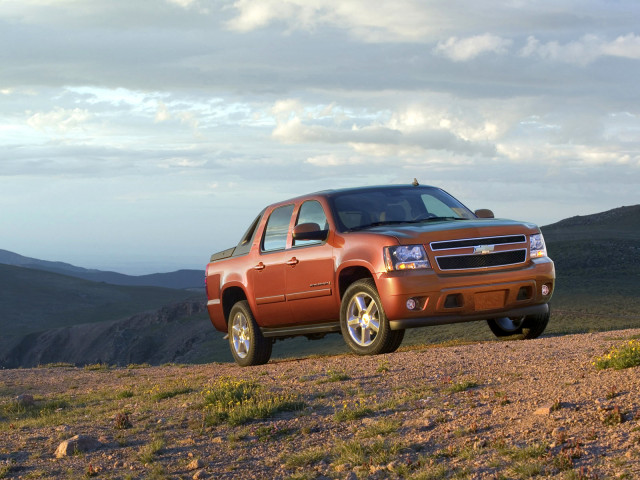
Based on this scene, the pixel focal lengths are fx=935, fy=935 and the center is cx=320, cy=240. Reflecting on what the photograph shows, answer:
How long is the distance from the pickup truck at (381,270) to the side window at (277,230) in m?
0.02

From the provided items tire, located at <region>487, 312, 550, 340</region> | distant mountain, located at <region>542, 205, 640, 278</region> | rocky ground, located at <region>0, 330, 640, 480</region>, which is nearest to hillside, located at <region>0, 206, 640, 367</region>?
distant mountain, located at <region>542, 205, 640, 278</region>

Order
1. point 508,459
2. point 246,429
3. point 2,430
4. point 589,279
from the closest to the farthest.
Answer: point 508,459
point 246,429
point 2,430
point 589,279

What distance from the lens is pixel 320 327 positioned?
37.1 feet

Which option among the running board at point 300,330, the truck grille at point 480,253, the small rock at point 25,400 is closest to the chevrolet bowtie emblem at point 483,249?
the truck grille at point 480,253

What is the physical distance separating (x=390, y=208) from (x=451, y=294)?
163 cm

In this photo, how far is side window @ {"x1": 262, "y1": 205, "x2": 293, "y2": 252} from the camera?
11.8 meters

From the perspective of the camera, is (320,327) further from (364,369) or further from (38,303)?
(38,303)

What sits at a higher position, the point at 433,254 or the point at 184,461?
the point at 433,254

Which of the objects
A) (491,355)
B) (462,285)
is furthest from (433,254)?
(491,355)

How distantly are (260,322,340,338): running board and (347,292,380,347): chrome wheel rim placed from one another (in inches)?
15.8

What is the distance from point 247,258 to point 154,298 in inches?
3989

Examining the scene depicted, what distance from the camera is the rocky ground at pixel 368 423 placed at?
6.23 m

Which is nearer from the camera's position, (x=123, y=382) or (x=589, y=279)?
(x=123, y=382)

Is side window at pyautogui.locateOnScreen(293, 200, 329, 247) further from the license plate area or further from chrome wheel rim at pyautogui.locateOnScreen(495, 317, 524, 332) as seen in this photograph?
chrome wheel rim at pyautogui.locateOnScreen(495, 317, 524, 332)
